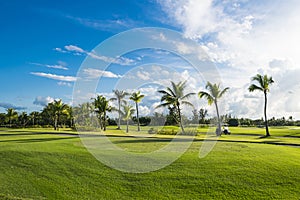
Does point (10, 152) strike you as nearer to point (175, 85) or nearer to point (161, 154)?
point (161, 154)

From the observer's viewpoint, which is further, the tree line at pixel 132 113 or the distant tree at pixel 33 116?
the distant tree at pixel 33 116

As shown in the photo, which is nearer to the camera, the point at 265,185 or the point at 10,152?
the point at 265,185

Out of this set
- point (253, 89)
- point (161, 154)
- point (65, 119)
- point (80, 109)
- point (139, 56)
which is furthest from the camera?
point (65, 119)

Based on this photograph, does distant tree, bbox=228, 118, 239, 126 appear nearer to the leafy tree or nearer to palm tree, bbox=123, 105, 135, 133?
palm tree, bbox=123, 105, 135, 133

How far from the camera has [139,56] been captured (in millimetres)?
14391

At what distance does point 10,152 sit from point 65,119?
2218 inches

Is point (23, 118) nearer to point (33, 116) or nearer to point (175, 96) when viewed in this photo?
point (33, 116)

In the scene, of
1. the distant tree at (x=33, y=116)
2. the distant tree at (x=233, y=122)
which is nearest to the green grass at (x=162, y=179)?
the distant tree at (x=233, y=122)

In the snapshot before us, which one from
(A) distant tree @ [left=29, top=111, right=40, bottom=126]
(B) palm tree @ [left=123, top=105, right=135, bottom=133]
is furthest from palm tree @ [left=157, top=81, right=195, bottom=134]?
(A) distant tree @ [left=29, top=111, right=40, bottom=126]

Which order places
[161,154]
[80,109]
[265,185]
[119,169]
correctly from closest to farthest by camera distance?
[265,185] < [119,169] < [161,154] < [80,109]

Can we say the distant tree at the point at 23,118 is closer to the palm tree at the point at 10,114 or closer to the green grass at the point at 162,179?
the palm tree at the point at 10,114

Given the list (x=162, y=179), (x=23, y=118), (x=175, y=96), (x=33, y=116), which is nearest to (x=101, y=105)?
(x=175, y=96)

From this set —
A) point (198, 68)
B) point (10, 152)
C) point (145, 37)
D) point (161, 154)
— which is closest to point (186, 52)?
point (198, 68)

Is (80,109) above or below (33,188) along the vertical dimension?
above
